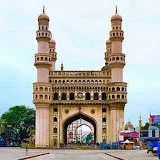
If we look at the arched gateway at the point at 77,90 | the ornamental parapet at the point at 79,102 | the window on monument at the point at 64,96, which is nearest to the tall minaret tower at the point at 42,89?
the arched gateway at the point at 77,90

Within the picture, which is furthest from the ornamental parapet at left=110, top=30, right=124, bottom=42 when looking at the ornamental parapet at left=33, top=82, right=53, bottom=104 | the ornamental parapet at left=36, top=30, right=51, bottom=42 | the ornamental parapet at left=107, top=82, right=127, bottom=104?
the ornamental parapet at left=33, top=82, right=53, bottom=104

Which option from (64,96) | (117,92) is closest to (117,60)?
(117,92)

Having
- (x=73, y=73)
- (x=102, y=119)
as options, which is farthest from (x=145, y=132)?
(x=73, y=73)

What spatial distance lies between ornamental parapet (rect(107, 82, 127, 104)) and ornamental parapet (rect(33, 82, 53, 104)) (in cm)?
1001

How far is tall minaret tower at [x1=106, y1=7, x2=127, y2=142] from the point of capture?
69062mm

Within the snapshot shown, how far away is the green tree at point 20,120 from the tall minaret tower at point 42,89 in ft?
77.2

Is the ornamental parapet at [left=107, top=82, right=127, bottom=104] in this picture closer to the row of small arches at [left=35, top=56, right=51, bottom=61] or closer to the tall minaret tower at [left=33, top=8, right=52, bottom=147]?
the tall minaret tower at [left=33, top=8, right=52, bottom=147]

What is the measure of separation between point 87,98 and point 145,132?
20004 millimetres

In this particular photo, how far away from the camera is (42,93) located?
229 feet

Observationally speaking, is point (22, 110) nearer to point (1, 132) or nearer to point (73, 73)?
point (1, 132)

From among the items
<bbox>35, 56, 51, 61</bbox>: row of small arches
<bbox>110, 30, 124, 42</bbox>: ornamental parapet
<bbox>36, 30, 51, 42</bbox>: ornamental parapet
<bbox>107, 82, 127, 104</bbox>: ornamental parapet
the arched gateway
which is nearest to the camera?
<bbox>107, 82, 127, 104</bbox>: ornamental parapet

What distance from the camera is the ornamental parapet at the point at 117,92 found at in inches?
2739

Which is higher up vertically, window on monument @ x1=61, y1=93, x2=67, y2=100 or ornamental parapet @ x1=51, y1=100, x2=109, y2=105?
window on monument @ x1=61, y1=93, x2=67, y2=100

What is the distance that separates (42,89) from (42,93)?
0.70 metres
